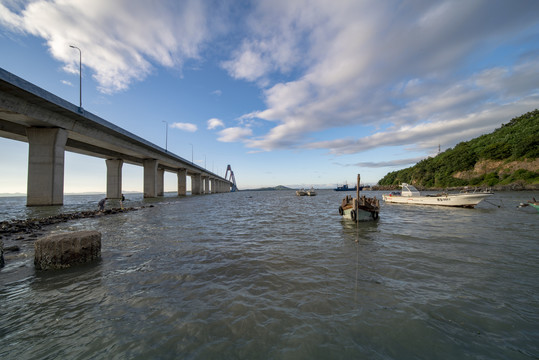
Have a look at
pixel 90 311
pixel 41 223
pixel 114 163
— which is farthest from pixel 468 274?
pixel 114 163

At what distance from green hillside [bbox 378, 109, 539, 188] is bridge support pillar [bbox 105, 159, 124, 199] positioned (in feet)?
341

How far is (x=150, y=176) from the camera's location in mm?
48719

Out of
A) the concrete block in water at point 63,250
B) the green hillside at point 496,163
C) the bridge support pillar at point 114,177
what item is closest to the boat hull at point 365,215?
the concrete block in water at point 63,250

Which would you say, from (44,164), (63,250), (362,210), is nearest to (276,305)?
(63,250)

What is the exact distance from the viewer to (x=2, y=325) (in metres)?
3.42

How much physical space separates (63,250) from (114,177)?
157ft

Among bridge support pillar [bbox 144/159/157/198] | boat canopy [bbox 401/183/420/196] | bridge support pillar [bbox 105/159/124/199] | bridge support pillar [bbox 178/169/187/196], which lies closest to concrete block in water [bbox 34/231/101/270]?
boat canopy [bbox 401/183/420/196]

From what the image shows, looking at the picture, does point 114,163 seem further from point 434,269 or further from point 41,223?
point 434,269

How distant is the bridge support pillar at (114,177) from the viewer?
44.6m

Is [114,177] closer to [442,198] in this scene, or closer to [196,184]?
[196,184]

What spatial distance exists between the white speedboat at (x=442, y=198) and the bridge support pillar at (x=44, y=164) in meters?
44.1

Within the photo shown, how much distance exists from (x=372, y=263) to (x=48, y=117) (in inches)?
1253

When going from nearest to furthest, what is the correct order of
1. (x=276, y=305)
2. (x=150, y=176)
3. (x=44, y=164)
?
(x=276, y=305)
(x=44, y=164)
(x=150, y=176)

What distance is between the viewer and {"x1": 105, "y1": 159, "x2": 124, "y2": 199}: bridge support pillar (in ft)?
146
